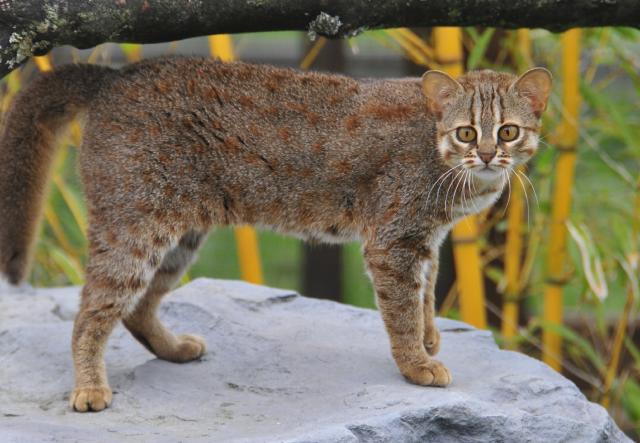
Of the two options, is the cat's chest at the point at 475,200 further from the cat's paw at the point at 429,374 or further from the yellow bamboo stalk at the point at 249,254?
the yellow bamboo stalk at the point at 249,254

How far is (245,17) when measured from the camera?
10.6 feet

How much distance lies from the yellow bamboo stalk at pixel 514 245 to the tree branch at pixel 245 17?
4.00 feet

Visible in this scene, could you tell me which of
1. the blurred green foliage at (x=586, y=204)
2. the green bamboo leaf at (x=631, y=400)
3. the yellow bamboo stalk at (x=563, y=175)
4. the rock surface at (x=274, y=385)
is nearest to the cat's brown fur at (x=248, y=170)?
the rock surface at (x=274, y=385)

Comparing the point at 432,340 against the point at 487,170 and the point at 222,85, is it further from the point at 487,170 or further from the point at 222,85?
the point at 222,85

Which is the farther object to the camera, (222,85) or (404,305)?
(222,85)

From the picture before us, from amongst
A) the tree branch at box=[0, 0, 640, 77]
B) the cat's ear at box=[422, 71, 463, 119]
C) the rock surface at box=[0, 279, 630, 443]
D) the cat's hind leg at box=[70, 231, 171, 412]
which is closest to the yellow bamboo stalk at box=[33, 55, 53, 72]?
the rock surface at box=[0, 279, 630, 443]

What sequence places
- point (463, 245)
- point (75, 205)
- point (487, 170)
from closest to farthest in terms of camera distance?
point (487, 170)
point (463, 245)
point (75, 205)

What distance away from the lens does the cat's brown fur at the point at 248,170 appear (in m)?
3.42

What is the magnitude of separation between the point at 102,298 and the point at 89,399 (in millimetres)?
312

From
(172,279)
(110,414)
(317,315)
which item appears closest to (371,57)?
(317,315)

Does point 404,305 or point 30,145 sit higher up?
point 30,145

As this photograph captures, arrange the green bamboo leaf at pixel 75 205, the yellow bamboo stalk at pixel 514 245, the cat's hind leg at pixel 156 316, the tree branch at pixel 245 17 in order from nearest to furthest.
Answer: the tree branch at pixel 245 17 < the cat's hind leg at pixel 156 316 < the yellow bamboo stalk at pixel 514 245 < the green bamboo leaf at pixel 75 205

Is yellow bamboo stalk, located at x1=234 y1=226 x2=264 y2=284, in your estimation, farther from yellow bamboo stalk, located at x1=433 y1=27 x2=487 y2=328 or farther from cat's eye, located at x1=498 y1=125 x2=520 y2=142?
cat's eye, located at x1=498 y1=125 x2=520 y2=142

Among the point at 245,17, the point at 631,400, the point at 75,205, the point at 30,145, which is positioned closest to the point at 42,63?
the point at 75,205
